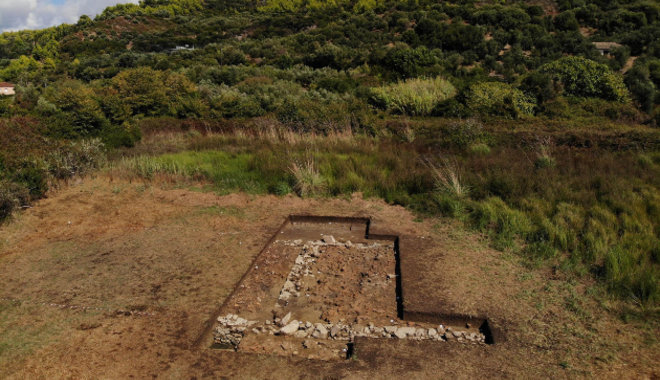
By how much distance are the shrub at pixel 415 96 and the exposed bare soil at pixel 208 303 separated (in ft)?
25.0

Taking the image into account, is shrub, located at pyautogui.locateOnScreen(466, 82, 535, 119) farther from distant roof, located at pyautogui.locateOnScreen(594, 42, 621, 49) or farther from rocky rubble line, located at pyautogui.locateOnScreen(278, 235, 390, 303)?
distant roof, located at pyautogui.locateOnScreen(594, 42, 621, 49)

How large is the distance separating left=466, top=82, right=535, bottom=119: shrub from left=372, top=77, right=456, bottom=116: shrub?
1.14 m

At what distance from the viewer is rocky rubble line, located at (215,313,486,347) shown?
384 centimetres

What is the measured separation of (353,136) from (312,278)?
6.37 metres

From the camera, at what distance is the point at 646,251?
4867 millimetres

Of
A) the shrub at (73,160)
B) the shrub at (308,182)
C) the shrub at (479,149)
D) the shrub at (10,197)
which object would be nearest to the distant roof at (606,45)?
the shrub at (479,149)

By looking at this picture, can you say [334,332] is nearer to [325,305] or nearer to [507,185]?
→ [325,305]

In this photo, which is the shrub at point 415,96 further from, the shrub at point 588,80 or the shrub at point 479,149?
the shrub at point 479,149

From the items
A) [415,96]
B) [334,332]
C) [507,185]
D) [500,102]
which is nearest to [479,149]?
[507,185]

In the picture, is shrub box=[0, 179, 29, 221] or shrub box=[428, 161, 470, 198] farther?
shrub box=[428, 161, 470, 198]

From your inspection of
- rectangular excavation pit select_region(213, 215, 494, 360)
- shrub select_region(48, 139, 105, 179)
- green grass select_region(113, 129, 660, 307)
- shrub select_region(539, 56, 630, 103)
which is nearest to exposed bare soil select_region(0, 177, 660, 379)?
rectangular excavation pit select_region(213, 215, 494, 360)

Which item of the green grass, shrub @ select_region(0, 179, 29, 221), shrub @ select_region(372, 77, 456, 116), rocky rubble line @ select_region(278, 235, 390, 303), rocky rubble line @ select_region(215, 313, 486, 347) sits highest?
shrub @ select_region(372, 77, 456, 116)

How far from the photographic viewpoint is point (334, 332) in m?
3.88

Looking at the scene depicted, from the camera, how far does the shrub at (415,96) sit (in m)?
13.7
